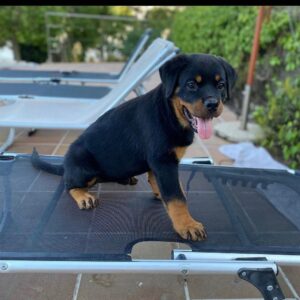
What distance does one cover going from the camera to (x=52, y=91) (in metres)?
4.25

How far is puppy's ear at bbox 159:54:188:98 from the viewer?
171 cm

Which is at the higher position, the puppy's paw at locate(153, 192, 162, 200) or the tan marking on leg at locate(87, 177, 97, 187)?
the tan marking on leg at locate(87, 177, 97, 187)

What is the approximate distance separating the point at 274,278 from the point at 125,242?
0.60 m

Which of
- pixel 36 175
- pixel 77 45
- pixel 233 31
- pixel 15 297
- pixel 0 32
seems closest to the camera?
pixel 15 297

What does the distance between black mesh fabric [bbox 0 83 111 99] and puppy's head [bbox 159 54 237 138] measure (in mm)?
2475

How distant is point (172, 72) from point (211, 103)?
0.79 ft

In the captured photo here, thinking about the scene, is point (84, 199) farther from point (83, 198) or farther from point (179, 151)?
point (179, 151)

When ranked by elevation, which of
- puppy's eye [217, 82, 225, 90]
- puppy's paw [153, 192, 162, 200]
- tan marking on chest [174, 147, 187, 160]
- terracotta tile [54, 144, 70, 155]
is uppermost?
puppy's eye [217, 82, 225, 90]

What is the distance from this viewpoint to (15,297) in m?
1.86

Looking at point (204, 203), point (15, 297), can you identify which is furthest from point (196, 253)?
point (15, 297)

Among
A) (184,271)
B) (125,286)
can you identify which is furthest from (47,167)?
(184,271)

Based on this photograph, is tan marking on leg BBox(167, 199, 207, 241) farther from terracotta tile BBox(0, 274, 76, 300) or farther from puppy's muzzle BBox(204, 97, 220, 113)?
terracotta tile BBox(0, 274, 76, 300)

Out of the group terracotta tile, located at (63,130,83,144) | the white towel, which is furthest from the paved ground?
terracotta tile, located at (63,130,83,144)
